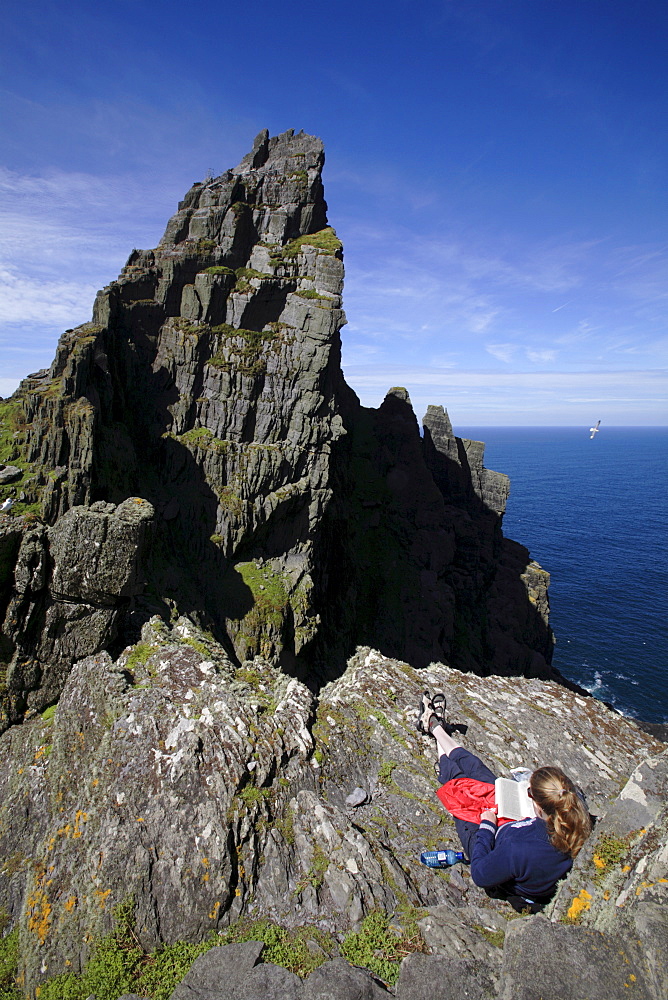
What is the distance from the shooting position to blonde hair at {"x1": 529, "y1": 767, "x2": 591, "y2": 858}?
6.54m

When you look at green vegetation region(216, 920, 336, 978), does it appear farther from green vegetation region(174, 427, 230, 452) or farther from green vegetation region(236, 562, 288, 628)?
green vegetation region(174, 427, 230, 452)

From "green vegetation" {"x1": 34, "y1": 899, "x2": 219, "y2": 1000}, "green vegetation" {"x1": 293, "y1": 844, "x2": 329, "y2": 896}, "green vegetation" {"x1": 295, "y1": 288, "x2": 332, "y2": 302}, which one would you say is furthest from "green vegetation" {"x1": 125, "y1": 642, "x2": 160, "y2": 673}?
"green vegetation" {"x1": 295, "y1": 288, "x2": 332, "y2": 302}

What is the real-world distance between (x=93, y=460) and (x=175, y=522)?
10.0 meters

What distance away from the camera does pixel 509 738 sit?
11.9 meters

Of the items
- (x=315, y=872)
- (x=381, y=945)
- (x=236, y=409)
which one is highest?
(x=236, y=409)

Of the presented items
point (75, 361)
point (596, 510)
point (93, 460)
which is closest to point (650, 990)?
point (93, 460)

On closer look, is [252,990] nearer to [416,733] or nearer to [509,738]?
[416,733]

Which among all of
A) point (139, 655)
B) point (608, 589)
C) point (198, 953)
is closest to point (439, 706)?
point (198, 953)

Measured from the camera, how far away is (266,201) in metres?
38.2

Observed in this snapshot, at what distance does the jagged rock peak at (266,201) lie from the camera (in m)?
37.4

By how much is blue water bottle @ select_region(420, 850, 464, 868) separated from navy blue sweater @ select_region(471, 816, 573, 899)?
1509 millimetres

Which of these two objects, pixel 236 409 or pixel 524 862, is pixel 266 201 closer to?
pixel 236 409

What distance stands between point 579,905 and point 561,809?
40.1 inches

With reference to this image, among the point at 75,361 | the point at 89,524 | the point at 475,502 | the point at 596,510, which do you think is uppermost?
the point at 75,361
